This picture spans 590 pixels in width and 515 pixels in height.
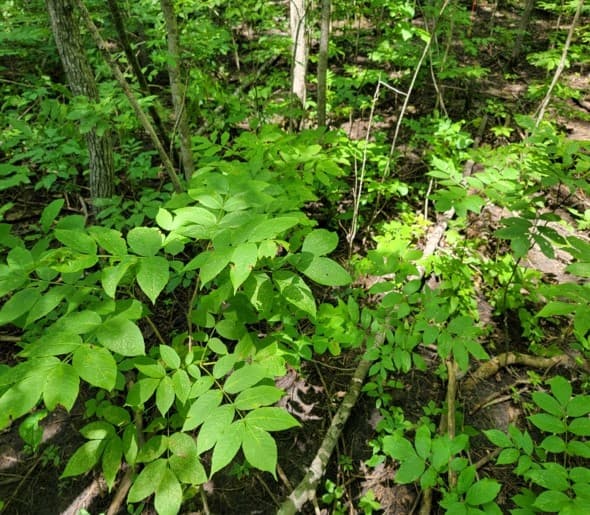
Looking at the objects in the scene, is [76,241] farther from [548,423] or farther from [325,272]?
[548,423]

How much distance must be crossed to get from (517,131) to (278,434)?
209 inches

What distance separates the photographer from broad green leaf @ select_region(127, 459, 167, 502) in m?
1.33

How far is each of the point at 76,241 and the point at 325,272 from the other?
0.98 m

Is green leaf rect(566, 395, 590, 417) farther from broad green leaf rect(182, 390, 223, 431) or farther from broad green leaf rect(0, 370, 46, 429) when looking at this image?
broad green leaf rect(0, 370, 46, 429)

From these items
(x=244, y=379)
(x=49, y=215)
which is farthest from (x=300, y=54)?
(x=244, y=379)

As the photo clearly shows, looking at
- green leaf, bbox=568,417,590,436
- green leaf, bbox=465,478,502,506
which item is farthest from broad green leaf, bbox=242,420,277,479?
green leaf, bbox=568,417,590,436

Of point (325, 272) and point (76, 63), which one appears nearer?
point (325, 272)

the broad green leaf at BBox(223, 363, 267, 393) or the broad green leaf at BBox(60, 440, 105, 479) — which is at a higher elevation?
the broad green leaf at BBox(223, 363, 267, 393)

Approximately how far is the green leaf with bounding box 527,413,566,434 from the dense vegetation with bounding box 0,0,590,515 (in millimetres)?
13

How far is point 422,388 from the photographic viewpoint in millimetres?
2797

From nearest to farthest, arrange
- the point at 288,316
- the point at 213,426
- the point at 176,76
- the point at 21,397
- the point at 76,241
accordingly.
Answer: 1. the point at 21,397
2. the point at 213,426
3. the point at 76,241
4. the point at 288,316
5. the point at 176,76

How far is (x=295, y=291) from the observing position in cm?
133

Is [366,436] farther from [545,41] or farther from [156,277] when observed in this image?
[545,41]

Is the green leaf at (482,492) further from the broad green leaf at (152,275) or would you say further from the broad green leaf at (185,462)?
the broad green leaf at (152,275)
